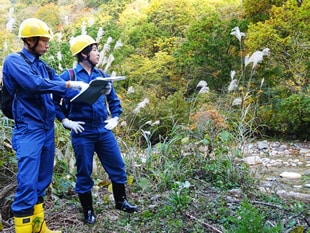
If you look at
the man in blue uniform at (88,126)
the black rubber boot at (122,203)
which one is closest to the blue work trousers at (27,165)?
the man in blue uniform at (88,126)

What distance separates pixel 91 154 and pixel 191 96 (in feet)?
18.5

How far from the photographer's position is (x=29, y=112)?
241cm

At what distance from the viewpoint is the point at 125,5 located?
75.9 ft

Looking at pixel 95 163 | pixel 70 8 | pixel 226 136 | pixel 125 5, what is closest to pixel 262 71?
pixel 226 136

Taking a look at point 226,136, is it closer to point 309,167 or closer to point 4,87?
point 4,87

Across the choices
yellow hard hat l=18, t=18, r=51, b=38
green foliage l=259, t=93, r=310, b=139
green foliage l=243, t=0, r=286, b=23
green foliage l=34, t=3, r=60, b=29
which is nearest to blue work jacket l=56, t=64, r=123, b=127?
yellow hard hat l=18, t=18, r=51, b=38

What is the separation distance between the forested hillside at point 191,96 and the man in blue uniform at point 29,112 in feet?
1.91

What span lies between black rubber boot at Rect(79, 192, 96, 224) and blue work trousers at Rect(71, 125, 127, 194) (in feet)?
0.15

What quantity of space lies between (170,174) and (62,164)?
110 centimetres

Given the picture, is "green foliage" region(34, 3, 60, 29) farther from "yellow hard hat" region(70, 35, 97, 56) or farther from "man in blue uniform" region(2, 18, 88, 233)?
"man in blue uniform" region(2, 18, 88, 233)

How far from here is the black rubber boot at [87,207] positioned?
9.52 feet

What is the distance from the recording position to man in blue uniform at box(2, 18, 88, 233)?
235cm

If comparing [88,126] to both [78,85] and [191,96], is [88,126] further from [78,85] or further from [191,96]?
[191,96]

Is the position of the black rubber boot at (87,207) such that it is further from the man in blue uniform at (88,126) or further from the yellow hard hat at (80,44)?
the yellow hard hat at (80,44)
